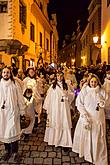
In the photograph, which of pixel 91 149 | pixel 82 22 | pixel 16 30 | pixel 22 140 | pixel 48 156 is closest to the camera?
pixel 91 149

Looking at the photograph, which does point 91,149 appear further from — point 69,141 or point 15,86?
point 15,86

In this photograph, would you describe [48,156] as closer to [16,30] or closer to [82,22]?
[16,30]

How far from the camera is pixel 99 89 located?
6.71 m

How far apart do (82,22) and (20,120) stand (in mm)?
48317

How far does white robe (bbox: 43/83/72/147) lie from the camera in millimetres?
7649

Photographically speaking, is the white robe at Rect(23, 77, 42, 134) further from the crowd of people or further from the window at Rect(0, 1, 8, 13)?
the window at Rect(0, 1, 8, 13)

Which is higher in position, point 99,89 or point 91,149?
point 99,89

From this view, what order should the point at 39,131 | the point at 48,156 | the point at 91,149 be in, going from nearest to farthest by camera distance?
the point at 91,149 < the point at 48,156 < the point at 39,131

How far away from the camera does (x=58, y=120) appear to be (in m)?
7.68

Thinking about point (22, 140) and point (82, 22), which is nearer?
point (22, 140)

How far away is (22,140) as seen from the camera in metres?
8.62

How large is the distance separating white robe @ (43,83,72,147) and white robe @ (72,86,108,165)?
33.4 inches

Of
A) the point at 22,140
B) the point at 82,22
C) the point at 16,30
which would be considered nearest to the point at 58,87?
Result: the point at 22,140

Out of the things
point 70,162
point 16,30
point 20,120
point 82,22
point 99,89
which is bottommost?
point 70,162
